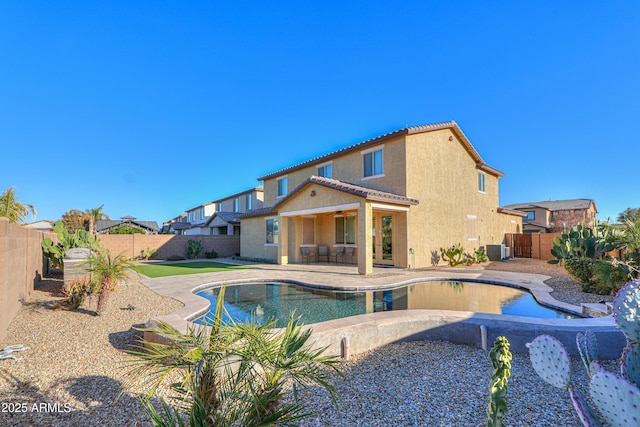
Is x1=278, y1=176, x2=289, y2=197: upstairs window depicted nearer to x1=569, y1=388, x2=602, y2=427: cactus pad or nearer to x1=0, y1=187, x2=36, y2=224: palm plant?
x1=0, y1=187, x2=36, y2=224: palm plant

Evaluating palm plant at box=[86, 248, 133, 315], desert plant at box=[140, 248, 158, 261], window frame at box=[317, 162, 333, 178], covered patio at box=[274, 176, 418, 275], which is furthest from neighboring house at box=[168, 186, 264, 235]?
palm plant at box=[86, 248, 133, 315]

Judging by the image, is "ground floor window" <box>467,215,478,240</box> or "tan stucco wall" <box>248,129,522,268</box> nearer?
"tan stucco wall" <box>248,129,522,268</box>

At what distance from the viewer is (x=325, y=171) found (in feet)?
70.3

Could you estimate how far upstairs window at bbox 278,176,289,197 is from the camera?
81.9ft

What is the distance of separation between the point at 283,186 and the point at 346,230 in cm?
806

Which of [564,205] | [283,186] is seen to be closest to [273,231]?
[283,186]

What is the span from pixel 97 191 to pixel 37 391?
1471 inches

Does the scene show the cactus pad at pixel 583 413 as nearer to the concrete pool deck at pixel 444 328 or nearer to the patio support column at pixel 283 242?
the concrete pool deck at pixel 444 328

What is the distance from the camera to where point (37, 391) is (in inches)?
149

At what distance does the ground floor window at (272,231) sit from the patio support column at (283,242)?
89.1 inches

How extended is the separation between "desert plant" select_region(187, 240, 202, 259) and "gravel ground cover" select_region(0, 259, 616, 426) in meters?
19.3

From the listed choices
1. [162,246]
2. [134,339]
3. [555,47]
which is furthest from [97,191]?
[555,47]

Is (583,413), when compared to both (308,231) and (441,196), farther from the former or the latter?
(308,231)

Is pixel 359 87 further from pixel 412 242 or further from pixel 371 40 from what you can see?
pixel 412 242
